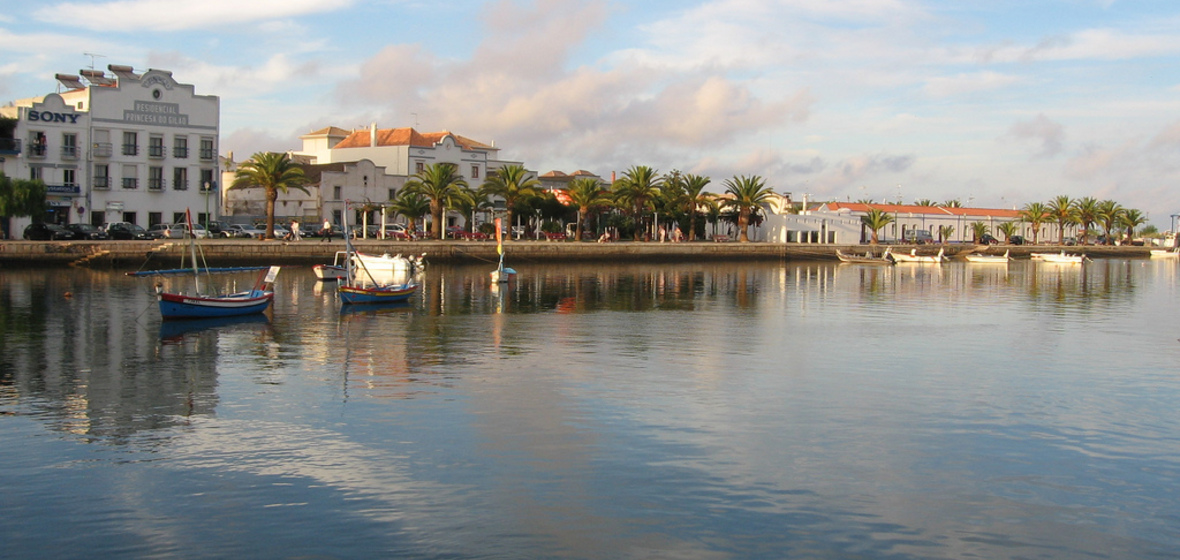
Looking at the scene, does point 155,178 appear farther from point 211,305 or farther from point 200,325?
point 200,325

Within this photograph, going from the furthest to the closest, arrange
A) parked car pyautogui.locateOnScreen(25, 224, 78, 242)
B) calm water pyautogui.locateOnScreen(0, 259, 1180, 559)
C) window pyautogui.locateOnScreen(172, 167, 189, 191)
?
window pyautogui.locateOnScreen(172, 167, 189, 191), parked car pyautogui.locateOnScreen(25, 224, 78, 242), calm water pyautogui.locateOnScreen(0, 259, 1180, 559)

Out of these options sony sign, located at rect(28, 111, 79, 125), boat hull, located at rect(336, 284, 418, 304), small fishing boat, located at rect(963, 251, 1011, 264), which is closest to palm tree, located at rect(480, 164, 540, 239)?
sony sign, located at rect(28, 111, 79, 125)

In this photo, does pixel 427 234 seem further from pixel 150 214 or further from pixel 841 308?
pixel 841 308

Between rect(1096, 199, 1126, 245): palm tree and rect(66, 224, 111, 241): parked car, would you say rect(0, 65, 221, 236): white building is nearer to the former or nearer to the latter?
rect(66, 224, 111, 241): parked car

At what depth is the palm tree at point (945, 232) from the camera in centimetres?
13462

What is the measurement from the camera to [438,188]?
289 feet

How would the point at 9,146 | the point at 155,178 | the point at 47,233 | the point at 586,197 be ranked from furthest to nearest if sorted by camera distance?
the point at 586,197 → the point at 155,178 → the point at 9,146 → the point at 47,233

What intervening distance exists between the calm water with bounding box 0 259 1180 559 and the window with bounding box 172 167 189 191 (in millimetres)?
42315

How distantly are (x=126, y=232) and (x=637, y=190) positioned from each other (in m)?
47.3

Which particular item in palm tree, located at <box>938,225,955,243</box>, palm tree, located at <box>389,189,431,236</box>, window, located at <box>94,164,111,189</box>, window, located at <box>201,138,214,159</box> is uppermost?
window, located at <box>201,138,214,159</box>

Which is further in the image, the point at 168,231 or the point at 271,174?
the point at 271,174

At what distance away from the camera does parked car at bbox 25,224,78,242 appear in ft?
224

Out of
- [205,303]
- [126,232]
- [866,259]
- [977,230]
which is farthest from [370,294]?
[977,230]

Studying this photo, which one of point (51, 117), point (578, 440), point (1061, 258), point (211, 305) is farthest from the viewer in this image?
point (1061, 258)
